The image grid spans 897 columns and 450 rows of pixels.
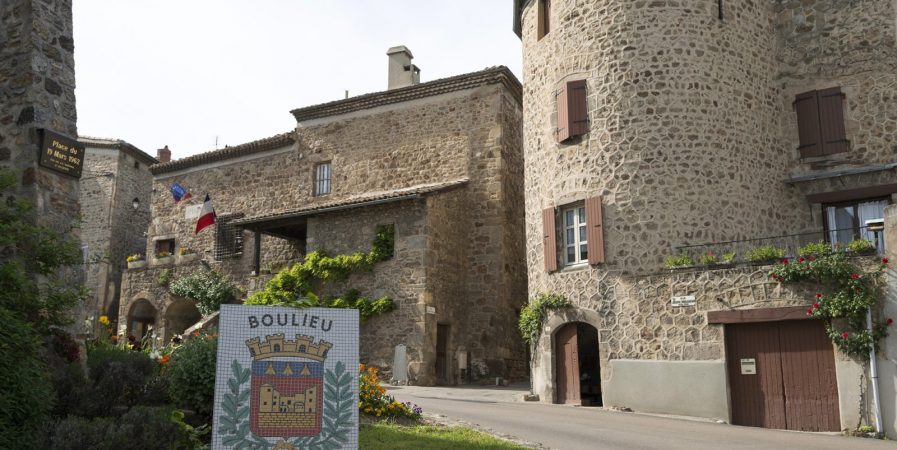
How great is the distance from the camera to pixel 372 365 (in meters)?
18.2

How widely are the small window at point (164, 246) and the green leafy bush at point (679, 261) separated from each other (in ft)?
60.8

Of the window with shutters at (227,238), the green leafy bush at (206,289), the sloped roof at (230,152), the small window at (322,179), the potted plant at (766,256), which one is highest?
the sloped roof at (230,152)

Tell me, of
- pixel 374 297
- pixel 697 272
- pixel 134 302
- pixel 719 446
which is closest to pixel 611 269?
pixel 697 272

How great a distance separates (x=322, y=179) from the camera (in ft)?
76.7

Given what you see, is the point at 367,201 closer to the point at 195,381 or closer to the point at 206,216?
the point at 206,216

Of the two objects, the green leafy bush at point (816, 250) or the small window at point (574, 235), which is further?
the small window at point (574, 235)

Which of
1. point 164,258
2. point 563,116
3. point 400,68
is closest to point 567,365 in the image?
point 563,116

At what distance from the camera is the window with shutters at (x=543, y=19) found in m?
16.6

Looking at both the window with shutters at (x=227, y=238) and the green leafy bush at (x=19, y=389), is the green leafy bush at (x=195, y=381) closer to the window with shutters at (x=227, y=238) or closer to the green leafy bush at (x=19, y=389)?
the green leafy bush at (x=19, y=389)

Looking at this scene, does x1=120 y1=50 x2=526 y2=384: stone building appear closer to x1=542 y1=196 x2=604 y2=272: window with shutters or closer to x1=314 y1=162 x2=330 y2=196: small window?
x1=314 y1=162 x2=330 y2=196: small window

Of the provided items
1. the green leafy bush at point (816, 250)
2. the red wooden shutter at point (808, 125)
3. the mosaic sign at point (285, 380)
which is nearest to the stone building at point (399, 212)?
the red wooden shutter at point (808, 125)

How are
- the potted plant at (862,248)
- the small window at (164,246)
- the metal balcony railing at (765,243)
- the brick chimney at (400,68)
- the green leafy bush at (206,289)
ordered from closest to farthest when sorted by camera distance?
the potted plant at (862,248) → the metal balcony railing at (765,243) → the green leafy bush at (206,289) → the brick chimney at (400,68) → the small window at (164,246)

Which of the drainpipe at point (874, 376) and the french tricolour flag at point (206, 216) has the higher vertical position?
the french tricolour flag at point (206, 216)

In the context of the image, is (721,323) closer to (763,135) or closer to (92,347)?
(763,135)
